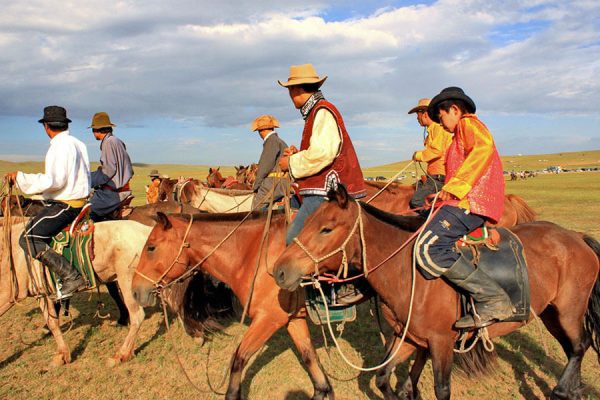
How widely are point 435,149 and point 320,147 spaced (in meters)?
3.38

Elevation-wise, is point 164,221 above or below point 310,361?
above

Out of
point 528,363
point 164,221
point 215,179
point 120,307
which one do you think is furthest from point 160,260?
point 215,179

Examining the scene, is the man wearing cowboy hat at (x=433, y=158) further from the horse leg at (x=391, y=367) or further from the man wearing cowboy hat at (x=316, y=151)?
the horse leg at (x=391, y=367)

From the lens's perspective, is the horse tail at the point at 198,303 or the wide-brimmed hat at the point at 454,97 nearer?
the wide-brimmed hat at the point at 454,97

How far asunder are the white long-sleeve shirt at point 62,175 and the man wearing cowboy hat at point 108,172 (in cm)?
141

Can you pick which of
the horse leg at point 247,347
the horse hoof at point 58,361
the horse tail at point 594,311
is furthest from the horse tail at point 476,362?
the horse hoof at point 58,361

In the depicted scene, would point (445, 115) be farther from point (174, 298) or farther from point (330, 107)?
point (174, 298)

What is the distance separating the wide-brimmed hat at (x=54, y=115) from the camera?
5.30 meters

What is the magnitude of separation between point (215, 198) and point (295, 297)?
202 inches

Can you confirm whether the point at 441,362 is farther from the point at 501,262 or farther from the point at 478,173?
the point at 478,173

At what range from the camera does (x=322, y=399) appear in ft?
15.5

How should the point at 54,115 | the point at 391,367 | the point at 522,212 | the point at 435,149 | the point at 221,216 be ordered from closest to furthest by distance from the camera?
the point at 391,367 < the point at 221,216 < the point at 54,115 < the point at 435,149 < the point at 522,212

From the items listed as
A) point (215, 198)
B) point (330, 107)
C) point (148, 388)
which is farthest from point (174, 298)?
point (330, 107)

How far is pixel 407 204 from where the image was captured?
7500 millimetres
